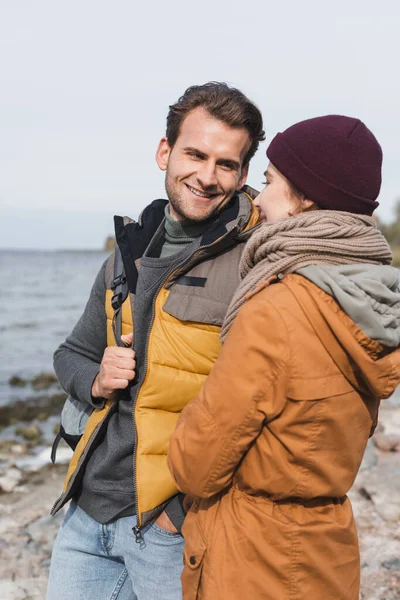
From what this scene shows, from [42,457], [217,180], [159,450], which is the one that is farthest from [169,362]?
[42,457]

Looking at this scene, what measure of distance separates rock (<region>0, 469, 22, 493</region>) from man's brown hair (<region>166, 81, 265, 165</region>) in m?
5.77

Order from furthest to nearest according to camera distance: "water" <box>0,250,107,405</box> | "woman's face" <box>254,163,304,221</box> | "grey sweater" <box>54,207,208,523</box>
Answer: "water" <box>0,250,107,405</box>
"grey sweater" <box>54,207,208,523</box>
"woman's face" <box>254,163,304,221</box>

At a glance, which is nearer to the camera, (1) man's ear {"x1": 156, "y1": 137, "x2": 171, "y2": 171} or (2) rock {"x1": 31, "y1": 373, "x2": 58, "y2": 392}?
(1) man's ear {"x1": 156, "y1": 137, "x2": 171, "y2": 171}

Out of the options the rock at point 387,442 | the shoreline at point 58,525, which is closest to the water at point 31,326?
the shoreline at point 58,525

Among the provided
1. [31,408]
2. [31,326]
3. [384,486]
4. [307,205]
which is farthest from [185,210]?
[31,326]

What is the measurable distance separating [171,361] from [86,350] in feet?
2.60

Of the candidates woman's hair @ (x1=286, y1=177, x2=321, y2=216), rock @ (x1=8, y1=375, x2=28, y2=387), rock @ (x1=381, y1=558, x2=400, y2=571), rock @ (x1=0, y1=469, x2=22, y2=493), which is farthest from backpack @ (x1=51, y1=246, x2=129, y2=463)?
rock @ (x1=8, y1=375, x2=28, y2=387)

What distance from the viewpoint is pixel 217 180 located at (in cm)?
284

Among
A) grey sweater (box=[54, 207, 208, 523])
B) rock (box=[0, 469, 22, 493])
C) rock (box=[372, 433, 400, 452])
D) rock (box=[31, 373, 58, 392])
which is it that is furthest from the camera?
rock (box=[31, 373, 58, 392])

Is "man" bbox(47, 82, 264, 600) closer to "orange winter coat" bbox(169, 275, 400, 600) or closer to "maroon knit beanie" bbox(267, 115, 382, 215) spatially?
"orange winter coat" bbox(169, 275, 400, 600)

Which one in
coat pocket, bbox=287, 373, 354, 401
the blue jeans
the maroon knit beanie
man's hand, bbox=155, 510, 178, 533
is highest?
the maroon knit beanie

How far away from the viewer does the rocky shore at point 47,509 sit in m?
4.97

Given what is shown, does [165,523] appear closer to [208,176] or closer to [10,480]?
[208,176]

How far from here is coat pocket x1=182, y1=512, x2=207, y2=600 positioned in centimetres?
221
